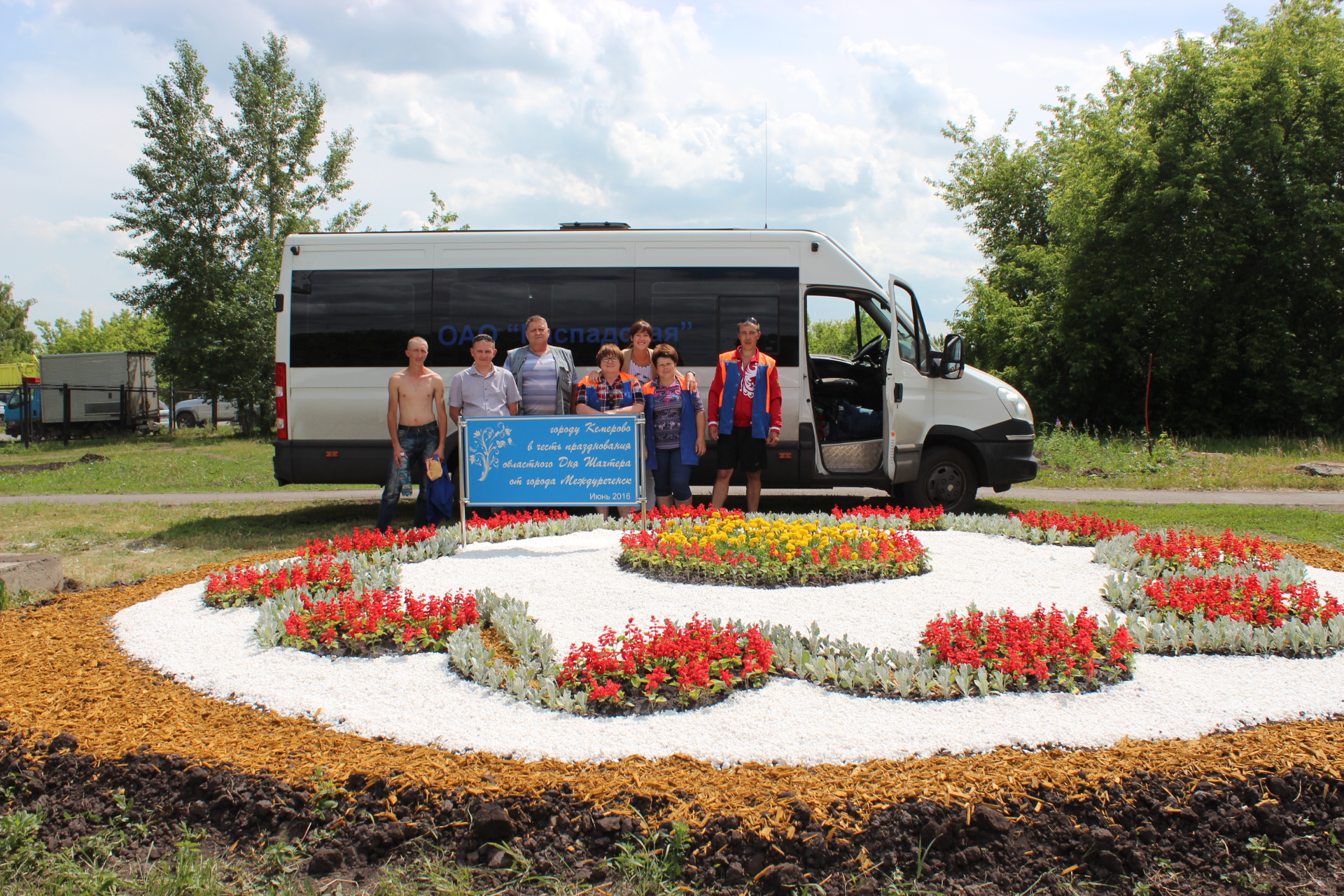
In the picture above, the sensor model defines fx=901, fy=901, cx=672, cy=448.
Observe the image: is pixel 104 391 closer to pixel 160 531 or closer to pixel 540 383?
pixel 160 531

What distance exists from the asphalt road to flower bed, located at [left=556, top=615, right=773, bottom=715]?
25.5 ft

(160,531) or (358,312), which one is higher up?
(358,312)

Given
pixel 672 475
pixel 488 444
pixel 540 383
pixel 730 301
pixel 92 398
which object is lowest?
pixel 672 475

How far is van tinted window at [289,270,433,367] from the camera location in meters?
9.30

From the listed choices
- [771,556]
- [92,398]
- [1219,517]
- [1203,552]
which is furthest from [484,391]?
[92,398]

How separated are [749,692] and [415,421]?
4.89 meters

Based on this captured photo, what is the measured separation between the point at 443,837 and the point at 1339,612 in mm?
4502

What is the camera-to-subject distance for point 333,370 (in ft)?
30.7

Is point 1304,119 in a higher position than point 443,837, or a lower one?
higher

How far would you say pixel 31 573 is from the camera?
606 centimetres

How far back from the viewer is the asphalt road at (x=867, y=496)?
39.2 ft

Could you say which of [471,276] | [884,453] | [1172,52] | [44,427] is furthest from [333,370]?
[44,427]

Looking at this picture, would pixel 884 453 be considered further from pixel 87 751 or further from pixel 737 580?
pixel 87 751

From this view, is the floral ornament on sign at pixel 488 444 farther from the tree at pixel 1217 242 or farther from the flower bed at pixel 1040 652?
the tree at pixel 1217 242
